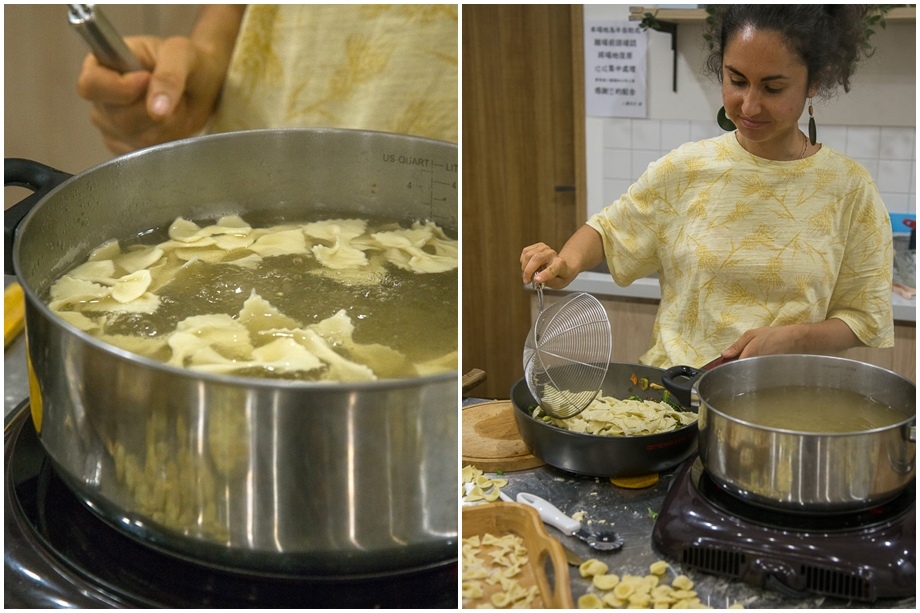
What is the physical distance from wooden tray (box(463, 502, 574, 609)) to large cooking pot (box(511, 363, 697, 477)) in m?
0.08

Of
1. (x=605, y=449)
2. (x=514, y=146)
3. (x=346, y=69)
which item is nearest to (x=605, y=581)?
(x=605, y=449)

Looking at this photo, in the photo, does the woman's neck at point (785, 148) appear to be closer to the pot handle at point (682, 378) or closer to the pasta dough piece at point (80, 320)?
the pot handle at point (682, 378)

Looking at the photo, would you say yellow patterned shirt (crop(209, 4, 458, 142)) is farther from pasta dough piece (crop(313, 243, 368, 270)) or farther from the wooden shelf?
the wooden shelf

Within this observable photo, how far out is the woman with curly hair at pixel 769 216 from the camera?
30.9 inches

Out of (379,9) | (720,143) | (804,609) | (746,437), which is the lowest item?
(804,609)

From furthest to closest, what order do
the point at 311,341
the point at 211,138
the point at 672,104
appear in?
the point at 672,104
the point at 211,138
the point at 311,341

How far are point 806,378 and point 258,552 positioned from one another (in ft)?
1.46

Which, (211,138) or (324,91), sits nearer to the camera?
(211,138)

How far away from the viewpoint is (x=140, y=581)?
54 cm

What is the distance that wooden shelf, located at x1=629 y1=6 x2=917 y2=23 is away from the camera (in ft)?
4.50

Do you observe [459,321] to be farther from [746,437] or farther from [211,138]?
[211,138]

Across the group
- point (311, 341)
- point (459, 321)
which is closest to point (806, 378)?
point (459, 321)

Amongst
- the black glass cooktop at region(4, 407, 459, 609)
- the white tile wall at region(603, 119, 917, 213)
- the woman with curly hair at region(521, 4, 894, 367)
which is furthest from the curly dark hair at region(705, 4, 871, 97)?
the white tile wall at region(603, 119, 917, 213)

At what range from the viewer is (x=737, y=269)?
0.88m
